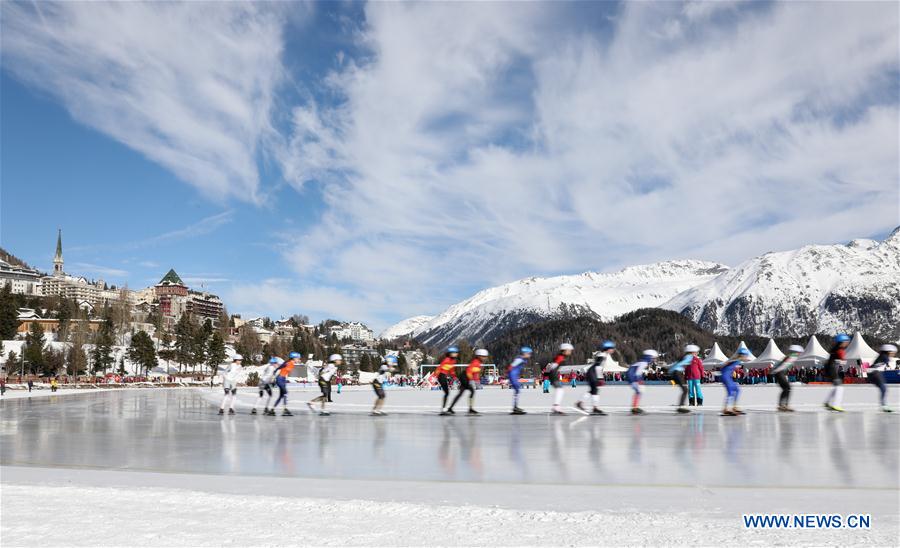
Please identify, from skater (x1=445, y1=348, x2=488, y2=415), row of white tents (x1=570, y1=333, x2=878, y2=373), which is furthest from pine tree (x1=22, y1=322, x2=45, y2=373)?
skater (x1=445, y1=348, x2=488, y2=415)

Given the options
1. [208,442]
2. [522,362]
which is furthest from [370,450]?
[522,362]

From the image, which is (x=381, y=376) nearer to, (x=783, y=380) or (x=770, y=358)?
(x=783, y=380)

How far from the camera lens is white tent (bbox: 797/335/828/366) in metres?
54.8

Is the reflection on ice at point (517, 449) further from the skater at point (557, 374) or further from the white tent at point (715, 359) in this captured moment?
the white tent at point (715, 359)

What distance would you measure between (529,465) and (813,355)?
53968 millimetres

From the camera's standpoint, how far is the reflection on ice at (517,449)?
29.1 ft

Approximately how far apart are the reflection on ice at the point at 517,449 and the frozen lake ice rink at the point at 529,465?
4 centimetres

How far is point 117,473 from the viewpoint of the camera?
9359 mm

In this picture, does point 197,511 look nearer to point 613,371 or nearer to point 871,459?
point 871,459

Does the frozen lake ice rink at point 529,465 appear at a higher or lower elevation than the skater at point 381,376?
lower

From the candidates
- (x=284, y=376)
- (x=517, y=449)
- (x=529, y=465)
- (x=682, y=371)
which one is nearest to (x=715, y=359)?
(x=682, y=371)

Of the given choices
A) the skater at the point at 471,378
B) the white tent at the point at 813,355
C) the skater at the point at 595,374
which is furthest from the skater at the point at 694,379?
the white tent at the point at 813,355

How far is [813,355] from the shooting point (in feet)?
182

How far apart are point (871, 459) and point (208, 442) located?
447 inches
